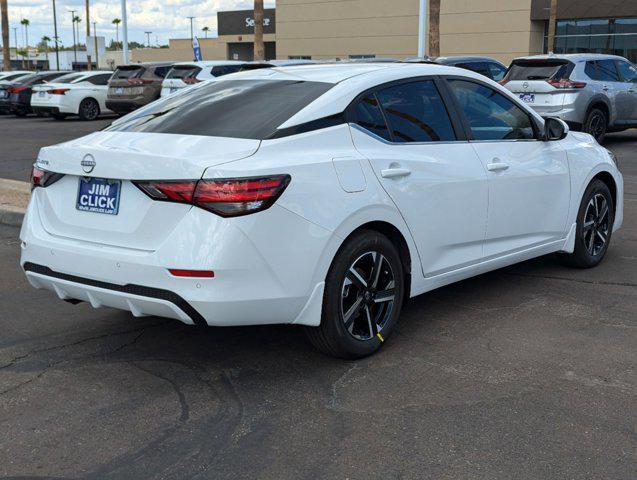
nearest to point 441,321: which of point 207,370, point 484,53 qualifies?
point 207,370

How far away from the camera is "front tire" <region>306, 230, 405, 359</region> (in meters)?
4.34

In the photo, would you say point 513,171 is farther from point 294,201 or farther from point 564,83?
point 564,83

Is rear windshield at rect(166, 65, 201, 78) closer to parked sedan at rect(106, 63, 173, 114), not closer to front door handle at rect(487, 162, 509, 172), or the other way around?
parked sedan at rect(106, 63, 173, 114)

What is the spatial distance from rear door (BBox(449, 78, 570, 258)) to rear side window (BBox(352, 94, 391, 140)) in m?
0.81

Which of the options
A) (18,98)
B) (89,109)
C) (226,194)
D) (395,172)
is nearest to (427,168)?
(395,172)

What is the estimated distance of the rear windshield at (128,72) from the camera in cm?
2372

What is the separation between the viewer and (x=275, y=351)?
4.80 meters

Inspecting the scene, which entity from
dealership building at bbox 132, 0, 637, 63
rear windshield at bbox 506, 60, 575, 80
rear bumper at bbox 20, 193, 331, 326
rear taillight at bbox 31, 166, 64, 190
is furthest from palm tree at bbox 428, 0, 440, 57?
rear bumper at bbox 20, 193, 331, 326

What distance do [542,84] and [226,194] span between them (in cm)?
1186

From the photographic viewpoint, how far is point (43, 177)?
4570mm

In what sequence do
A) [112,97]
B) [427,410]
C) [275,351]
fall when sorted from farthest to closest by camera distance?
[112,97] < [275,351] < [427,410]

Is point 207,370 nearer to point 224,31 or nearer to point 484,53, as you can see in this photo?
point 484,53

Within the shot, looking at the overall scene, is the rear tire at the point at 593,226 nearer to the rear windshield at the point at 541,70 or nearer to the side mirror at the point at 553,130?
the side mirror at the point at 553,130

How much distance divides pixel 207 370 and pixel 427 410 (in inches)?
50.0
